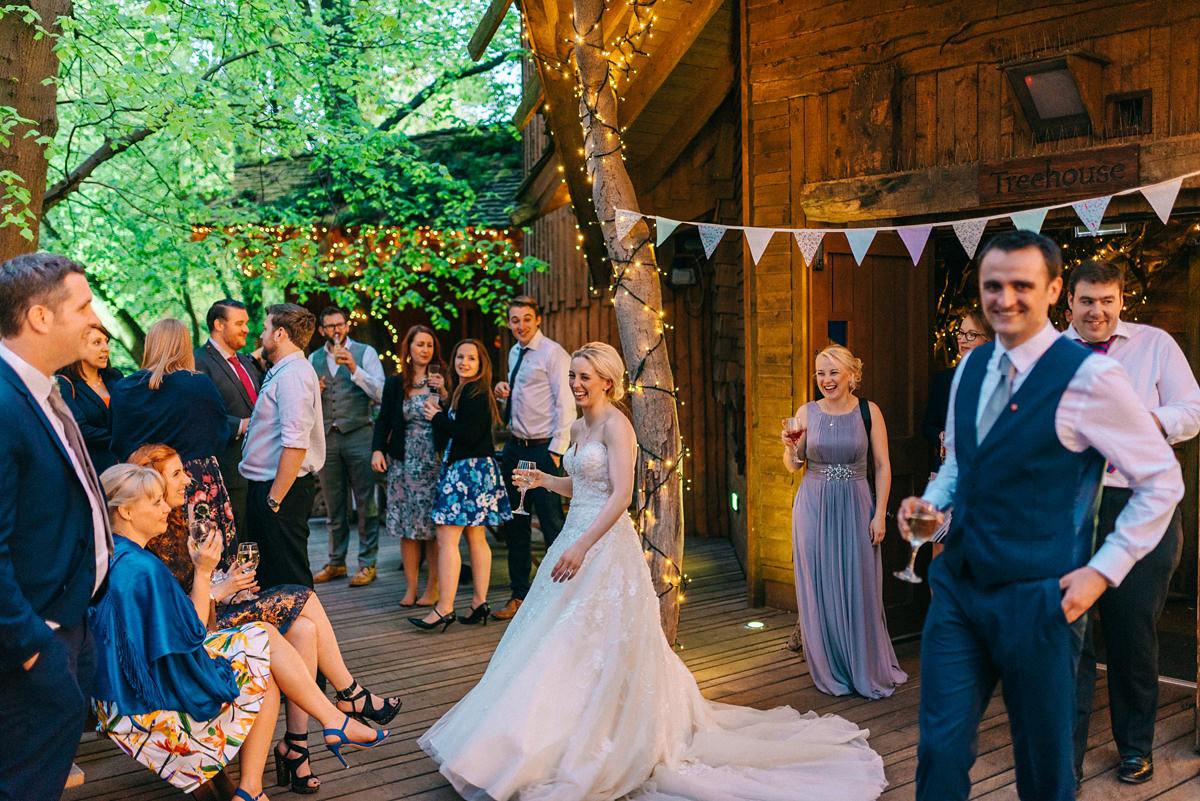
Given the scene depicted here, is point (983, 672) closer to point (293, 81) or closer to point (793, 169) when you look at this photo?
point (793, 169)

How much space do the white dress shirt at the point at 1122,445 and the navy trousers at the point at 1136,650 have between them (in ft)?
4.44

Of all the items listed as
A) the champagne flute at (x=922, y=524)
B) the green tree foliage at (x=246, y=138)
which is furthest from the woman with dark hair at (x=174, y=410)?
the champagne flute at (x=922, y=524)

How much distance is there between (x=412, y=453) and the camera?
19.7ft

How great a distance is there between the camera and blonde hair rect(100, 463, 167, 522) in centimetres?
303

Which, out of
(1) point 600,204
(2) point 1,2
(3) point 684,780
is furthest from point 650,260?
(2) point 1,2

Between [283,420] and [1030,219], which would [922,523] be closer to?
[1030,219]

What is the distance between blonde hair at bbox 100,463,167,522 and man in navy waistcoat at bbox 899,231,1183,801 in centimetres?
250

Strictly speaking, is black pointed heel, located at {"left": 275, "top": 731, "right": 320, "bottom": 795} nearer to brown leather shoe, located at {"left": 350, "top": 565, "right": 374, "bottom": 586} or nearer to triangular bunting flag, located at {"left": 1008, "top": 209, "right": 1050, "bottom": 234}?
brown leather shoe, located at {"left": 350, "top": 565, "right": 374, "bottom": 586}

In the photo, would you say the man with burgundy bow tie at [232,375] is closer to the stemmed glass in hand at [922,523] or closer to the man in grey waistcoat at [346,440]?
the man in grey waistcoat at [346,440]

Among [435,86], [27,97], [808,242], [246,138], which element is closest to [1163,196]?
[808,242]

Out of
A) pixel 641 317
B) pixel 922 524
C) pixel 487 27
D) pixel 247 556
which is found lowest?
pixel 247 556

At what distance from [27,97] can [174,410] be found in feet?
7.87

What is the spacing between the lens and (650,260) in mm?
4633

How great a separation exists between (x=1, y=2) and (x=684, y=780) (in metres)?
5.63
